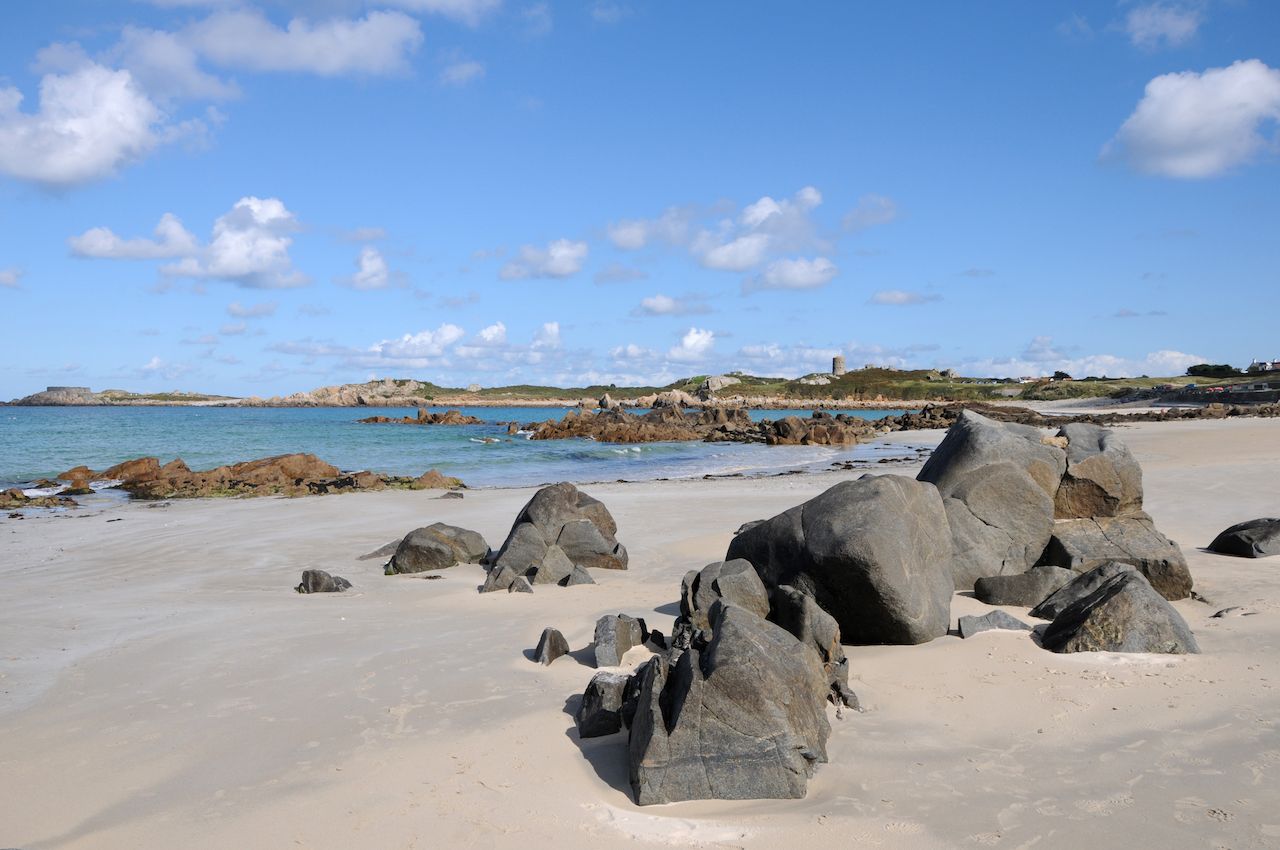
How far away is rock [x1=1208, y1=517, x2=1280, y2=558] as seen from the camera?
10.3 meters

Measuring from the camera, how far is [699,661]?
16.8 ft

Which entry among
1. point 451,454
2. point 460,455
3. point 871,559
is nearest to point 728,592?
point 871,559

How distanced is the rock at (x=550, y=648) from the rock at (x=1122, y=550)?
17.7 feet

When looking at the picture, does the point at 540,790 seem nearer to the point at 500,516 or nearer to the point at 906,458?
the point at 500,516

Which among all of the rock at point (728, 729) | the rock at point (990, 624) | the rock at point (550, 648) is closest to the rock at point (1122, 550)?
the rock at point (990, 624)

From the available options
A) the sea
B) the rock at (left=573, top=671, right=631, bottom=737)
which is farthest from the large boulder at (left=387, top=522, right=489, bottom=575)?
the sea

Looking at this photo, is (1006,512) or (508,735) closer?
(508,735)

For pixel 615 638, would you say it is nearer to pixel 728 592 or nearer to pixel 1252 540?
pixel 728 592

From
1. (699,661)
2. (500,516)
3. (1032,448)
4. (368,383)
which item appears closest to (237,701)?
(699,661)

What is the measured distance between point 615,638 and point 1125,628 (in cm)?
404

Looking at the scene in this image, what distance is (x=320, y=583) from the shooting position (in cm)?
1054

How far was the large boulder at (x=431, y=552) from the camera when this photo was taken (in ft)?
38.5

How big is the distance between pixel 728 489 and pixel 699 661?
1744 centimetres

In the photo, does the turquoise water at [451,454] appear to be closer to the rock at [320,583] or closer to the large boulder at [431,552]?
the large boulder at [431,552]
